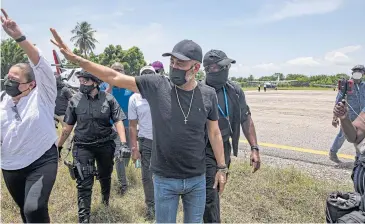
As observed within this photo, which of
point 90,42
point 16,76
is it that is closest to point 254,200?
point 16,76

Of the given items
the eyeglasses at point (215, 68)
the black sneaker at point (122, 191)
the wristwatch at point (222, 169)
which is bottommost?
the black sneaker at point (122, 191)

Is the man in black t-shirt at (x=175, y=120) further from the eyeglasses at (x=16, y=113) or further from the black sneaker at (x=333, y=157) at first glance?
the black sneaker at (x=333, y=157)

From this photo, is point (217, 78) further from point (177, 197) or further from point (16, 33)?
point (16, 33)

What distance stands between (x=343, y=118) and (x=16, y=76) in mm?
2761

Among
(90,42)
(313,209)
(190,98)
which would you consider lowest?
(313,209)

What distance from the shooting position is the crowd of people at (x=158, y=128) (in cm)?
251

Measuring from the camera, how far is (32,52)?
2.75m

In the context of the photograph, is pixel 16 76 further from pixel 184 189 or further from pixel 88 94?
pixel 184 189

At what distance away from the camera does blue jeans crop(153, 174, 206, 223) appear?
2.55 meters

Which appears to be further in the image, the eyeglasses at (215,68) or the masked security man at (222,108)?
the eyeglasses at (215,68)

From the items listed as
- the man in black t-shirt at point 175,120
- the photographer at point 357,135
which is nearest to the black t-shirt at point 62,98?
the man in black t-shirt at point 175,120

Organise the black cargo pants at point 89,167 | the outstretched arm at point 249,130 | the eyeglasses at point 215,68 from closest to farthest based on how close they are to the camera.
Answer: the eyeglasses at point 215,68 < the outstretched arm at point 249,130 < the black cargo pants at point 89,167

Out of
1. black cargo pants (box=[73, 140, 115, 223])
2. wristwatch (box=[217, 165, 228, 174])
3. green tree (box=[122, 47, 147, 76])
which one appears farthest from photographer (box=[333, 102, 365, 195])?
green tree (box=[122, 47, 147, 76])

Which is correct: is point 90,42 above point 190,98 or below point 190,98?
above
